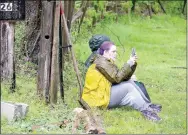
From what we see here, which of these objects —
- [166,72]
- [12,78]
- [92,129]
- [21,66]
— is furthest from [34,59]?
[92,129]

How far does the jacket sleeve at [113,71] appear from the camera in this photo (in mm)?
7250

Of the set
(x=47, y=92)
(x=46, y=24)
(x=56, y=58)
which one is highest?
(x=46, y=24)

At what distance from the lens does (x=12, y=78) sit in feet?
24.3

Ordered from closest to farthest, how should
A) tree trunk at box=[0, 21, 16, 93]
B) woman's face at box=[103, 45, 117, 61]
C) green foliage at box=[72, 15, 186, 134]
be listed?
green foliage at box=[72, 15, 186, 134] → tree trunk at box=[0, 21, 16, 93] → woman's face at box=[103, 45, 117, 61]

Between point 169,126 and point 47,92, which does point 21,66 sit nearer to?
point 47,92

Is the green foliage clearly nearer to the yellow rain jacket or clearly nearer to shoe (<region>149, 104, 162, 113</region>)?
shoe (<region>149, 104, 162, 113</region>)

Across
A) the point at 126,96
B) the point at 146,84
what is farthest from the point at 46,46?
the point at 146,84

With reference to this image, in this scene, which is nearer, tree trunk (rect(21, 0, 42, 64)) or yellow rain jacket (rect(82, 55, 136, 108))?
yellow rain jacket (rect(82, 55, 136, 108))

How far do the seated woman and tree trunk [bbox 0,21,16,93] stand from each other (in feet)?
3.46

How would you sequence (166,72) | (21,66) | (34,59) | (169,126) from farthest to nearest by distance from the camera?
1. (166,72)
2. (34,59)
3. (21,66)
4. (169,126)

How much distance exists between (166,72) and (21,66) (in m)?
4.14

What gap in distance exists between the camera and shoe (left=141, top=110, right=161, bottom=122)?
6.97 m

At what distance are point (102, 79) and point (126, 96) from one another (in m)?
0.42

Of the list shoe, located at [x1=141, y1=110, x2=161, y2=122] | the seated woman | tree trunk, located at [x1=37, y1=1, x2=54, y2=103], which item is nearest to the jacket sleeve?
the seated woman
